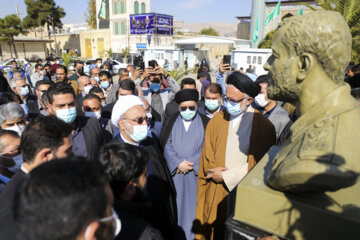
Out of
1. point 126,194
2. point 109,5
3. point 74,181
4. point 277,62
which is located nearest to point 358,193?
point 277,62

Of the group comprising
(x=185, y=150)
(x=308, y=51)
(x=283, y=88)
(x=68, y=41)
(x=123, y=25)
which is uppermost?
(x=123, y=25)

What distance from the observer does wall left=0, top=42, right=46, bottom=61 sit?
2988cm

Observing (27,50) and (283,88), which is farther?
(27,50)

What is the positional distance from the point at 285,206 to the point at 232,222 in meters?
0.38

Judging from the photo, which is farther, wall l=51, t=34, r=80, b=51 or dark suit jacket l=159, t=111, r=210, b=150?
wall l=51, t=34, r=80, b=51

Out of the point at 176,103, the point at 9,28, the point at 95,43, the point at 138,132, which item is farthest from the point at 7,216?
the point at 95,43

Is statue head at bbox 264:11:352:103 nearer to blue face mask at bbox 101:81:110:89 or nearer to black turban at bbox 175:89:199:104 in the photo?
black turban at bbox 175:89:199:104

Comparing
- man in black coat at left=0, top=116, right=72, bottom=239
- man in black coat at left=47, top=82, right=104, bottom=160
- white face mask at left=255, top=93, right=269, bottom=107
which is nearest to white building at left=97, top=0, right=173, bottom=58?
white face mask at left=255, top=93, right=269, bottom=107

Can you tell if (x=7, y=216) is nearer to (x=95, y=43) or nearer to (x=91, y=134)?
(x=91, y=134)

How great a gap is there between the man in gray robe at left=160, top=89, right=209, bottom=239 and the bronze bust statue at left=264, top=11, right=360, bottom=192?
4.89ft

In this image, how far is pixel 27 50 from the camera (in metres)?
31.1

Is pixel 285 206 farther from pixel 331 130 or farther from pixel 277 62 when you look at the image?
pixel 277 62

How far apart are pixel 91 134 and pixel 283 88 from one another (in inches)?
85.5

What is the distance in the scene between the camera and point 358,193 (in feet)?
4.70
